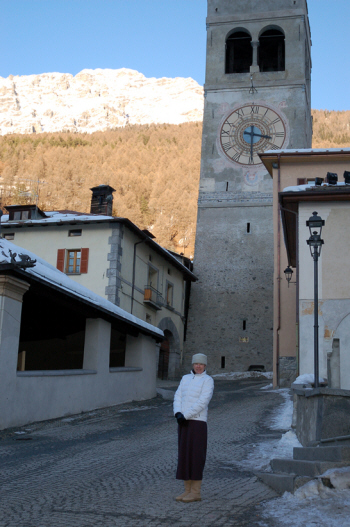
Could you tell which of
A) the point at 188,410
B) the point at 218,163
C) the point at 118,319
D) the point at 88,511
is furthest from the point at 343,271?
the point at 218,163

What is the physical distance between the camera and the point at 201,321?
33.7 meters

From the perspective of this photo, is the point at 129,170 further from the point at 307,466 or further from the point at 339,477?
the point at 339,477

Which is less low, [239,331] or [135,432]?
[239,331]

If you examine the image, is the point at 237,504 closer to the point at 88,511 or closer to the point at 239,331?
the point at 88,511

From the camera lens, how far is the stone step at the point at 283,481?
19.1ft

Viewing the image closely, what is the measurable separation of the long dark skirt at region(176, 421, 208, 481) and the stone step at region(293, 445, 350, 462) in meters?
1.18

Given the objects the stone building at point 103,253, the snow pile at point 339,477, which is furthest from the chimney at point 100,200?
the snow pile at point 339,477

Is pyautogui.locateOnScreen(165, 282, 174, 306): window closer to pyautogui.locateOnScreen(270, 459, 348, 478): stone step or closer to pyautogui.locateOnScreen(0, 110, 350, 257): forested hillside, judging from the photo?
pyautogui.locateOnScreen(270, 459, 348, 478): stone step

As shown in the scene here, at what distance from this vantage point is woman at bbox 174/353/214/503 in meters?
5.86

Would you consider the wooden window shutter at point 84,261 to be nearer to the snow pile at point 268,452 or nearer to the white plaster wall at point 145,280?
the white plaster wall at point 145,280

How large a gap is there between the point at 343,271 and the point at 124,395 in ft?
21.9

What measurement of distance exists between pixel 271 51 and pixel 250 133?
7.05 metres

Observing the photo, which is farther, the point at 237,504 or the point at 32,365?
the point at 32,365

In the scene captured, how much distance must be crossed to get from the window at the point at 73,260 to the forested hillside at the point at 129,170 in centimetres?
4117
